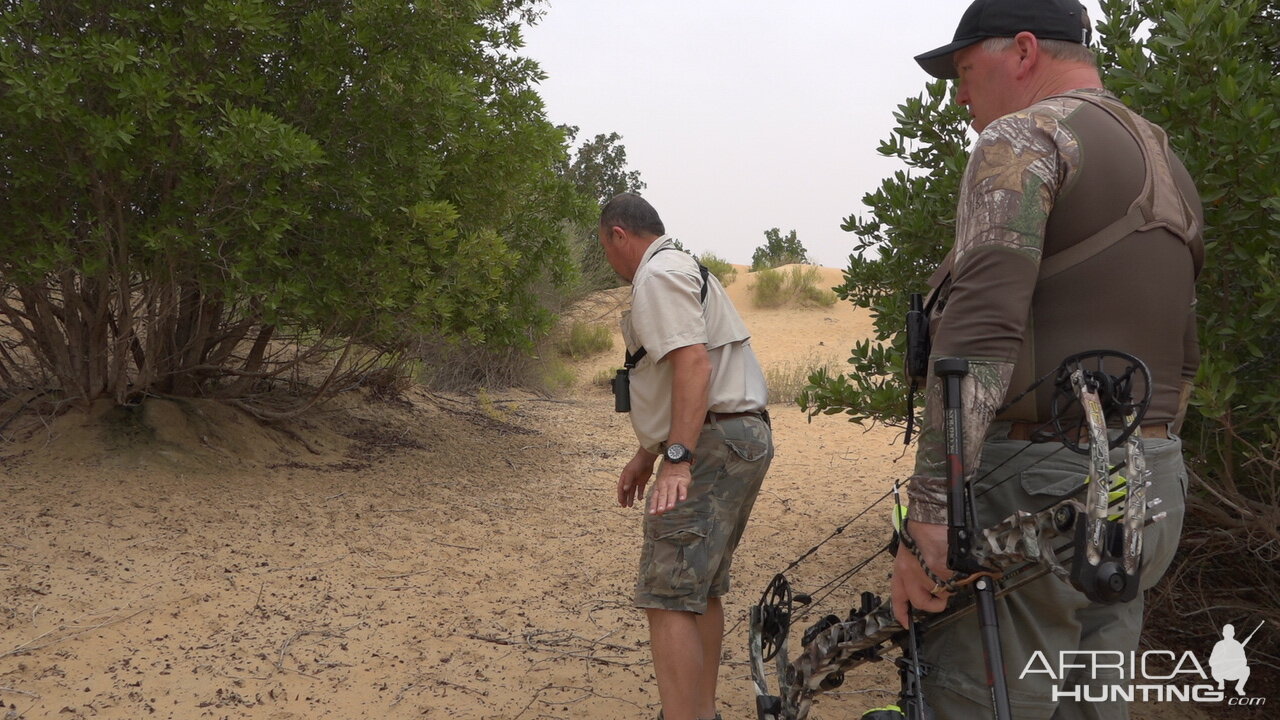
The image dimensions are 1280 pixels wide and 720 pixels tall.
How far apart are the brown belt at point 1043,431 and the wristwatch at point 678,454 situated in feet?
3.96

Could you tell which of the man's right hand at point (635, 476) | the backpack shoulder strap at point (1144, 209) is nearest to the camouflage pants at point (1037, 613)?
the backpack shoulder strap at point (1144, 209)

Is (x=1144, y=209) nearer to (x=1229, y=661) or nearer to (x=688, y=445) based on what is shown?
(x=688, y=445)

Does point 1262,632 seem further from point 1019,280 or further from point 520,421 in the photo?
point 520,421

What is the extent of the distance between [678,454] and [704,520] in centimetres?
27

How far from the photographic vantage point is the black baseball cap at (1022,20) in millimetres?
2020

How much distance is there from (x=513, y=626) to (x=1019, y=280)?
344 cm

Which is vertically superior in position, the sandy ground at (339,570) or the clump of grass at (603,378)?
the clump of grass at (603,378)

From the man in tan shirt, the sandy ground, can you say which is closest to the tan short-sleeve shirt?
the man in tan shirt

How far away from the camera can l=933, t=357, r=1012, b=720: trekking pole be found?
179 centimetres

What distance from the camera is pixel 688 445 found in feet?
9.92

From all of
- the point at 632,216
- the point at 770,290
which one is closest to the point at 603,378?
the point at 770,290

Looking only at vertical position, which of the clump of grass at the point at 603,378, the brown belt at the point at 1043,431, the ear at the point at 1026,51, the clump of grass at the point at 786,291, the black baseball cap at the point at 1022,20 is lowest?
the clump of grass at the point at 603,378

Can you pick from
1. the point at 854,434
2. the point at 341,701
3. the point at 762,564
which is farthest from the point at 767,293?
the point at 341,701

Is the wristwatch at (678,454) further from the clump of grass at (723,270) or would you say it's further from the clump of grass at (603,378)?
the clump of grass at (723,270)
